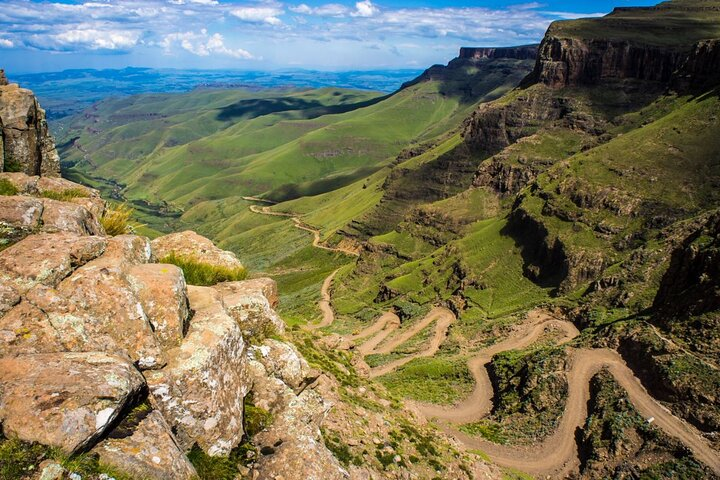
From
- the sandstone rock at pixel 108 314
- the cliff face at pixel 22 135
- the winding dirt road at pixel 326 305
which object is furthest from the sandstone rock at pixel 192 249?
the winding dirt road at pixel 326 305

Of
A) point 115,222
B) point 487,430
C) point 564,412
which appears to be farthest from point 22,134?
point 564,412

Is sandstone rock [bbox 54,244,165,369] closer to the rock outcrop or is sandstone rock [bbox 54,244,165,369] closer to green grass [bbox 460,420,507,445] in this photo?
the rock outcrop

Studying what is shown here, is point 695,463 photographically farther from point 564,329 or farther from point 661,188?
point 661,188

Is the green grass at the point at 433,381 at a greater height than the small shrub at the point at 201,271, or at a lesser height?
lesser

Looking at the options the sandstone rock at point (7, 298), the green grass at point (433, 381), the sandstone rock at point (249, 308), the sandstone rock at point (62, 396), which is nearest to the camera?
the sandstone rock at point (62, 396)

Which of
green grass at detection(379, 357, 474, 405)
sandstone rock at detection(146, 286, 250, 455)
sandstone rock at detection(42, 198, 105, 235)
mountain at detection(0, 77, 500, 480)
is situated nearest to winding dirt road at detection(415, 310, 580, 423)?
green grass at detection(379, 357, 474, 405)

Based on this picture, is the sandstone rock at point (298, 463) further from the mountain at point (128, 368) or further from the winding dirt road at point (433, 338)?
the winding dirt road at point (433, 338)
